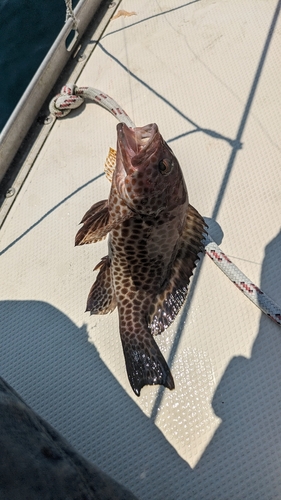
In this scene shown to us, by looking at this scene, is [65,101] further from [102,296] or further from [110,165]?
[102,296]

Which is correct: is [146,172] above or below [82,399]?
above

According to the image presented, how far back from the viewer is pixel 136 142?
7.00 feet

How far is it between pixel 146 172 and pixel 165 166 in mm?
100

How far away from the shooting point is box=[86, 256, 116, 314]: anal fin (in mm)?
2549

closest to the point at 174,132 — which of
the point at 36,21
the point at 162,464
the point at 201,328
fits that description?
the point at 201,328

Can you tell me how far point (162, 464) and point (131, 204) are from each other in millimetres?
1662

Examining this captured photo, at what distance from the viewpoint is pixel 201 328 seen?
10.0ft

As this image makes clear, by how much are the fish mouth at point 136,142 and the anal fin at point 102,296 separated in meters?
0.73

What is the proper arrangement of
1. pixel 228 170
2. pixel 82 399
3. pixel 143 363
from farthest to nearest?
pixel 228 170 < pixel 82 399 < pixel 143 363

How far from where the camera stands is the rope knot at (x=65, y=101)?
420 centimetres

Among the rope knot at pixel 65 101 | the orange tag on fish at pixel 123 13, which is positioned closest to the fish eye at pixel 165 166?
the rope knot at pixel 65 101

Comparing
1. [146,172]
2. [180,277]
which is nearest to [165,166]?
[146,172]

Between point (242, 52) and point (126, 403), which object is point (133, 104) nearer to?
point (242, 52)

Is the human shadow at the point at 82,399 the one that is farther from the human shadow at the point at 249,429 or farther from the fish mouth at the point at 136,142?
the fish mouth at the point at 136,142
